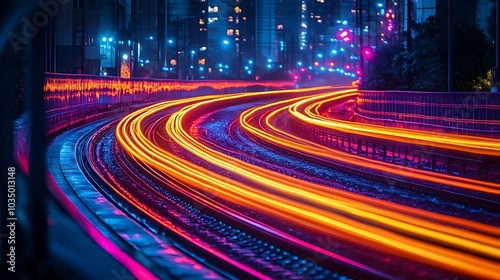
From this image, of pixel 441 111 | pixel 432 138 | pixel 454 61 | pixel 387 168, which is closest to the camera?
pixel 387 168

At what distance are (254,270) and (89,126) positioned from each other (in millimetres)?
32614

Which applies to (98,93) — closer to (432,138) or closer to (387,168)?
(432,138)

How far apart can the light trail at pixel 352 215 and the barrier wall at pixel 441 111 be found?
8.63m

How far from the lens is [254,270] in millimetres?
10430

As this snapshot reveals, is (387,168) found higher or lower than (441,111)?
lower

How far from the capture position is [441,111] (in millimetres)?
32000

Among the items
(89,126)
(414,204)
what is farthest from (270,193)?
(89,126)

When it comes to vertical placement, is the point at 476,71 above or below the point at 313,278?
above

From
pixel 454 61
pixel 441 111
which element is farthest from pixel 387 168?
pixel 454 61

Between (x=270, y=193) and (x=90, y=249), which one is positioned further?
(x=270, y=193)

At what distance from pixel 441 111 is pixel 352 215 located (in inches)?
775

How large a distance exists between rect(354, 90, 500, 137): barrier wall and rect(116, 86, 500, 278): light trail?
28.3ft

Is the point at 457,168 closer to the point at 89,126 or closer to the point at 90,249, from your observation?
the point at 90,249

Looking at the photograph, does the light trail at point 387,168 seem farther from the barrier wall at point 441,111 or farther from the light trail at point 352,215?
the barrier wall at point 441,111
